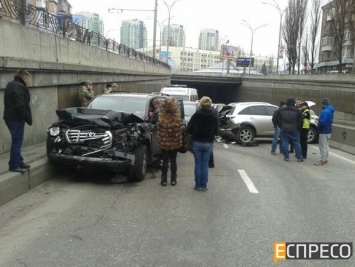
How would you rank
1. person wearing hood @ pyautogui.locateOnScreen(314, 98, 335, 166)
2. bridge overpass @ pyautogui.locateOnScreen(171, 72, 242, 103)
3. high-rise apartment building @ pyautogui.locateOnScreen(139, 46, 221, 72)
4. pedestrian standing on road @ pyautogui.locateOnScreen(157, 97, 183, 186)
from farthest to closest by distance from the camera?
high-rise apartment building @ pyautogui.locateOnScreen(139, 46, 221, 72), bridge overpass @ pyautogui.locateOnScreen(171, 72, 242, 103), person wearing hood @ pyautogui.locateOnScreen(314, 98, 335, 166), pedestrian standing on road @ pyautogui.locateOnScreen(157, 97, 183, 186)

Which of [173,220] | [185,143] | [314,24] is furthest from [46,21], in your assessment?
Answer: [314,24]

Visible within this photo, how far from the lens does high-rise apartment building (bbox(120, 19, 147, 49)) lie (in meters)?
70.9

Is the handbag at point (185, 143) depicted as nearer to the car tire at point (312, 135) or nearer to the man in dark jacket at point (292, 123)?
the man in dark jacket at point (292, 123)

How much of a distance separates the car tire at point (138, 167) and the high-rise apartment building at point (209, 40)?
12367 centimetres

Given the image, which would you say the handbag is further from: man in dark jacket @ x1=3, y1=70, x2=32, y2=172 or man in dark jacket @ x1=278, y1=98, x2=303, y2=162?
man in dark jacket @ x1=278, y1=98, x2=303, y2=162

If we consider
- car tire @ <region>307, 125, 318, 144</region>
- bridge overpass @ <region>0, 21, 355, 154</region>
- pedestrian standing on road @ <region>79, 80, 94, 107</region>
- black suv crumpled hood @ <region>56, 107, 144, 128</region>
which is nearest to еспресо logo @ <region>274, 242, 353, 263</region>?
black suv crumpled hood @ <region>56, 107, 144, 128</region>

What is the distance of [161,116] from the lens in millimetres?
7594

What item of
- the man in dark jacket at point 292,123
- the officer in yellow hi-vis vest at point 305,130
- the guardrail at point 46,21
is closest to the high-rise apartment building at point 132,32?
the guardrail at point 46,21

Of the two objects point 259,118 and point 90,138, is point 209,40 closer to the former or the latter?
point 259,118

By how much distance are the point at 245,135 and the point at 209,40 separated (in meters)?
119

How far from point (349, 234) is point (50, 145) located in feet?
18.1

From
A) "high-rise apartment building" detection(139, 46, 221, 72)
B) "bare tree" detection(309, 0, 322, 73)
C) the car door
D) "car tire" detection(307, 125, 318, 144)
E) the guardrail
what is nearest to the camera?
the guardrail

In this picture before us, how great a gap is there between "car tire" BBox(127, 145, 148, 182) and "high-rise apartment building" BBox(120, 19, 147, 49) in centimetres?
6496

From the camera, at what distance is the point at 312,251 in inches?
186
